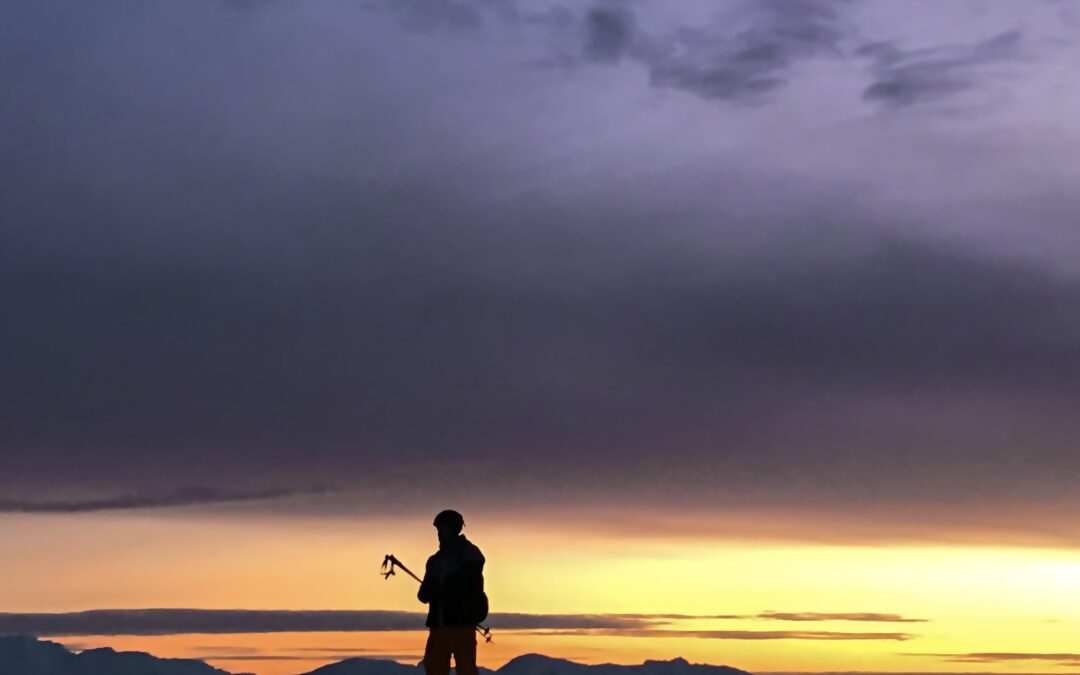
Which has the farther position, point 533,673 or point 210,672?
point 533,673

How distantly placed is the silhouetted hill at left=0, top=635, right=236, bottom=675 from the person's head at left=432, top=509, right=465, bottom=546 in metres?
75.0

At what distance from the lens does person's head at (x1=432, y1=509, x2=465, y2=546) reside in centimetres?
2492

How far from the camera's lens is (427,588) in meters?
25.2

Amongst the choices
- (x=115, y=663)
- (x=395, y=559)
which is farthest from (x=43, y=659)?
(x=395, y=559)

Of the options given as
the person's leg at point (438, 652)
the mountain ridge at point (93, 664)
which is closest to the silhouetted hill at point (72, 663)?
the mountain ridge at point (93, 664)

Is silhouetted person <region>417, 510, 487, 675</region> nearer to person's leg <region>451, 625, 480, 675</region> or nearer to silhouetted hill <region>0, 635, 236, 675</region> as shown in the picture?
person's leg <region>451, 625, 480, 675</region>

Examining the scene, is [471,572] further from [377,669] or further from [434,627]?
[377,669]

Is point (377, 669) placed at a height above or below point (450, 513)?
above

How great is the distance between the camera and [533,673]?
123625 mm

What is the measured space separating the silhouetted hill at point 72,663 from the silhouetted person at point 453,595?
74.4 m

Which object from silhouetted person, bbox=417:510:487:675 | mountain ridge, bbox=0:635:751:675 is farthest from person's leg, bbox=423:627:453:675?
mountain ridge, bbox=0:635:751:675

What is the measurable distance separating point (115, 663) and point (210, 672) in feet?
86.0

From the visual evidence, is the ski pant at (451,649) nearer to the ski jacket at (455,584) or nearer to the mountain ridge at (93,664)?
the ski jacket at (455,584)

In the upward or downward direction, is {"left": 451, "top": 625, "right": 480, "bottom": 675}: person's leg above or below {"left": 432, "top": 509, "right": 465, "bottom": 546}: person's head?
below
